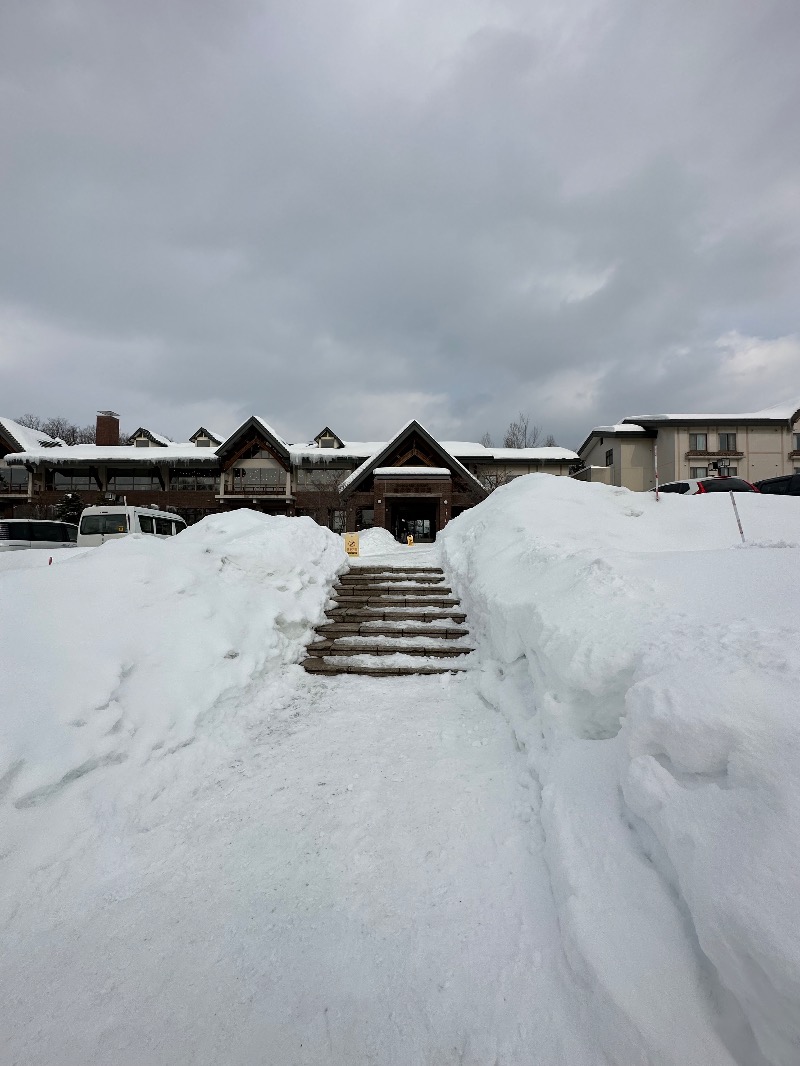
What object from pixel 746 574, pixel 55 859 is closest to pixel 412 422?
pixel 746 574

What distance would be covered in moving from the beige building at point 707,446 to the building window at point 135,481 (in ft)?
101

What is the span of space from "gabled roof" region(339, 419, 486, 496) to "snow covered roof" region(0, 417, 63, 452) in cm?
2461

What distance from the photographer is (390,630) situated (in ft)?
20.0

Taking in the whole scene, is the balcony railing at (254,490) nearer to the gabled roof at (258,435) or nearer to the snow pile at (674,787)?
the gabled roof at (258,435)

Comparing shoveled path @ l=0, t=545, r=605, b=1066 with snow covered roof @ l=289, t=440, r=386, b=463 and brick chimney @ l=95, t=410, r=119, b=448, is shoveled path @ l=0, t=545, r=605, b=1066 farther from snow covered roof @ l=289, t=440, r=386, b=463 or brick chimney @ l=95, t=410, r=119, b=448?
brick chimney @ l=95, t=410, r=119, b=448

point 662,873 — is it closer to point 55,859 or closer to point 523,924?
point 523,924

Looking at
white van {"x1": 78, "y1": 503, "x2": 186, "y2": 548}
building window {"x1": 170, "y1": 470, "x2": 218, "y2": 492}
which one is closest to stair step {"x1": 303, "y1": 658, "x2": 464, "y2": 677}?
white van {"x1": 78, "y1": 503, "x2": 186, "y2": 548}

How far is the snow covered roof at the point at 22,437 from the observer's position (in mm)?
29594

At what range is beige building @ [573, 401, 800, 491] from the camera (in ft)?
100

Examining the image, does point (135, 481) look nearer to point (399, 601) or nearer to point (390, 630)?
point (399, 601)

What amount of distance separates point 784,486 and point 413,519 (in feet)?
62.1

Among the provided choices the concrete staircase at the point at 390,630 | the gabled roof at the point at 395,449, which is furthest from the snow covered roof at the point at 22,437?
the concrete staircase at the point at 390,630

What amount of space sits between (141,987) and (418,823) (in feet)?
5.17

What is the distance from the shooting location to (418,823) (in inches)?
113
